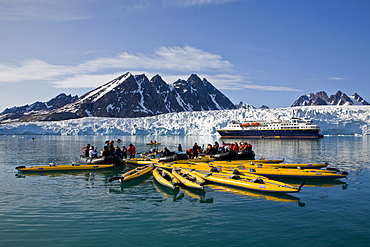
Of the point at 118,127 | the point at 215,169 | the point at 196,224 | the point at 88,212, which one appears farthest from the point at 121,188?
the point at 118,127

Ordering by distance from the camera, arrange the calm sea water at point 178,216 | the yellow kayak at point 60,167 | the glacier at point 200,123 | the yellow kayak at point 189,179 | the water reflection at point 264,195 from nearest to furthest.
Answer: the calm sea water at point 178,216 → the water reflection at point 264,195 → the yellow kayak at point 189,179 → the yellow kayak at point 60,167 → the glacier at point 200,123

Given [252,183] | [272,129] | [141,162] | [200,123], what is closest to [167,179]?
[252,183]

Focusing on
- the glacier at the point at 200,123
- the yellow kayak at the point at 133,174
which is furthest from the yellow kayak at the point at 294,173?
the glacier at the point at 200,123

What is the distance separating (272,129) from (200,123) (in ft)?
70.4

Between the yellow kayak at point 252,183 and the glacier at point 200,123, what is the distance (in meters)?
68.4

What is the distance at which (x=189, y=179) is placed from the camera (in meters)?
14.9

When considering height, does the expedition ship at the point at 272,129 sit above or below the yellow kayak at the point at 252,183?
above

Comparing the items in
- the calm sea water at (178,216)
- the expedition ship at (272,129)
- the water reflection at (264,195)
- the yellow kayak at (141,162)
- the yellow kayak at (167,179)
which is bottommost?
the calm sea water at (178,216)

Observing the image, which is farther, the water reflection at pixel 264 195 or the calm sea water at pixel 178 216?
the water reflection at pixel 264 195

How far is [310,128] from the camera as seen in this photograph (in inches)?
2783

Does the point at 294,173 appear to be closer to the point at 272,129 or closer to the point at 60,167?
the point at 60,167

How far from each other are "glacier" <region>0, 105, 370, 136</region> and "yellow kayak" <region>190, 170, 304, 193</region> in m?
68.4

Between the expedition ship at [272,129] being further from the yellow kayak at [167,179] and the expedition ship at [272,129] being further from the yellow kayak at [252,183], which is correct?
the yellow kayak at [167,179]

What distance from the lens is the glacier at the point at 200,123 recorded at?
253ft
